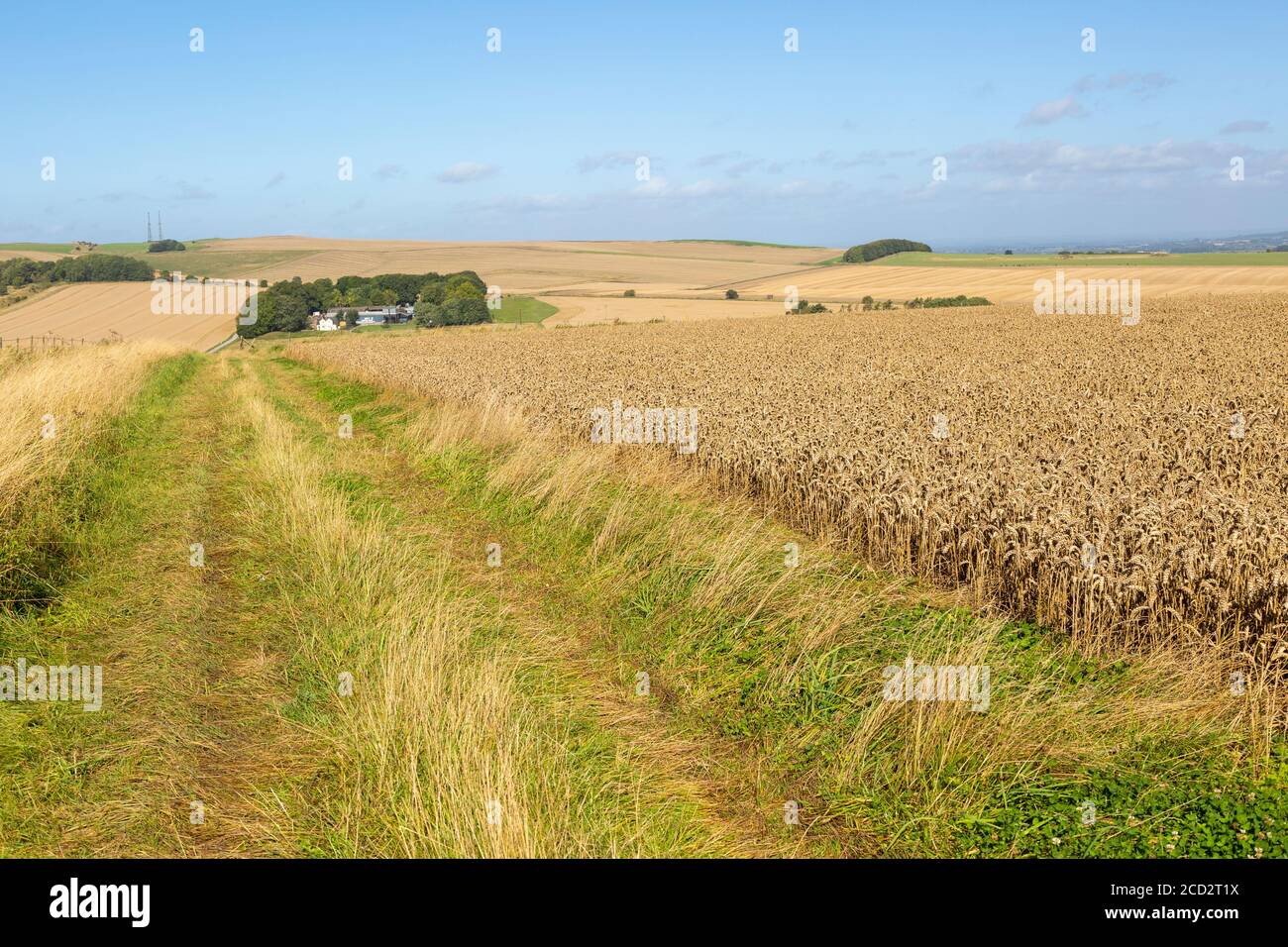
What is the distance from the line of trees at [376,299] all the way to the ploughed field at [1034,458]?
5083 centimetres

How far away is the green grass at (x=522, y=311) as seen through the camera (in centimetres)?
7556

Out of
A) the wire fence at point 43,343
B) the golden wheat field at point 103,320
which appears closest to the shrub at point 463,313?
the golden wheat field at point 103,320

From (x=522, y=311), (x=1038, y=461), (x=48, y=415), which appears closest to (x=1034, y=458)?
(x=1038, y=461)

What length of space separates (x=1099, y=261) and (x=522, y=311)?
73488 mm

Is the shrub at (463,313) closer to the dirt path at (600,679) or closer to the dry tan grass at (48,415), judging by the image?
the dry tan grass at (48,415)

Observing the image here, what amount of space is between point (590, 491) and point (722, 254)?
540 feet

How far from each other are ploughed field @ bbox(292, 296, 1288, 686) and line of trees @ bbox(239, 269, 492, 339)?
5083cm

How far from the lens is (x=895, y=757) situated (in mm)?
5133

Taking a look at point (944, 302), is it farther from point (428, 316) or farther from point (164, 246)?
point (164, 246)

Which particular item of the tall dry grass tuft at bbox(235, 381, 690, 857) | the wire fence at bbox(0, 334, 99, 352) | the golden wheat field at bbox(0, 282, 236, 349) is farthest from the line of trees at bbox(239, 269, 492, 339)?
the tall dry grass tuft at bbox(235, 381, 690, 857)

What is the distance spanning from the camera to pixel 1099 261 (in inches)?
4149
